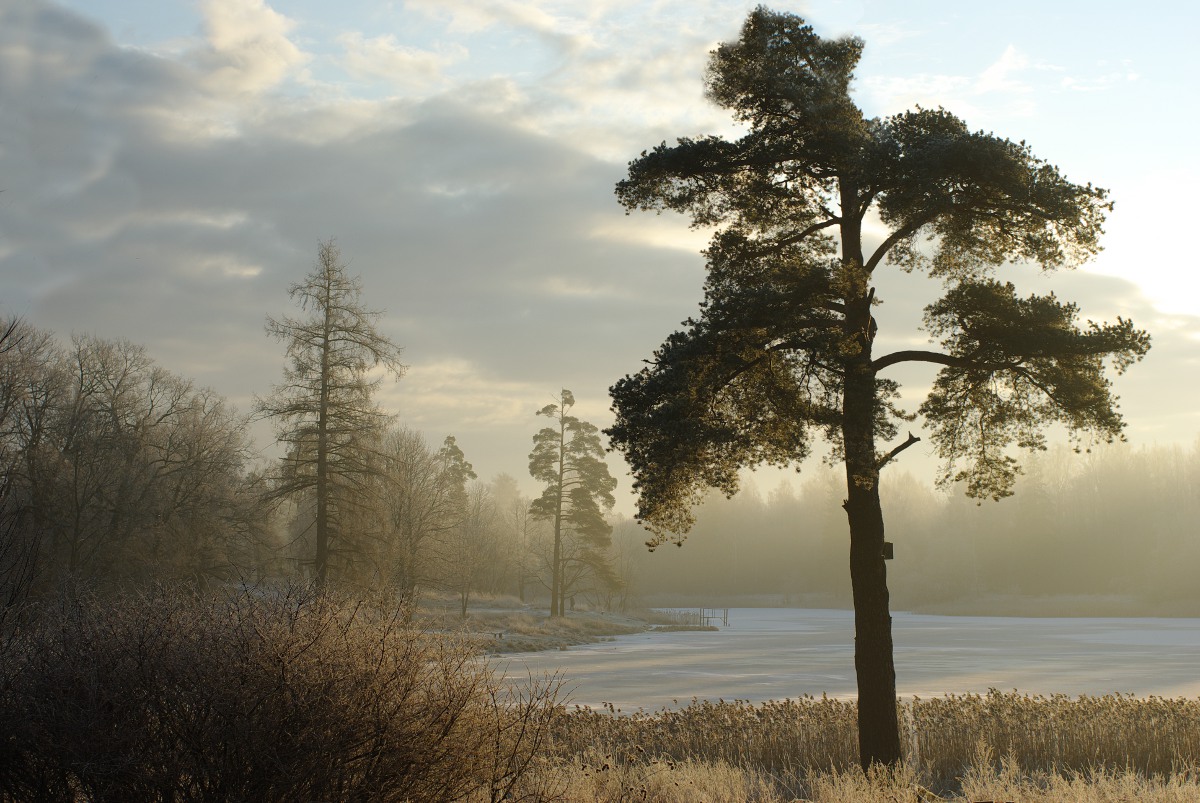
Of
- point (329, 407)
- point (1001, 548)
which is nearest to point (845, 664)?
point (329, 407)

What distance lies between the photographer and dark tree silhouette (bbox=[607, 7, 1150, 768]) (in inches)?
472

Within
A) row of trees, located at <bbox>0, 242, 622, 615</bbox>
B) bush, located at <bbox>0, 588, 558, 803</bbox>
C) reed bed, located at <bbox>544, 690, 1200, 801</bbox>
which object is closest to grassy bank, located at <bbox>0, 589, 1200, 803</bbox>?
bush, located at <bbox>0, 588, 558, 803</bbox>

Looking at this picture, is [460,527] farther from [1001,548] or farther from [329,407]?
[1001,548]

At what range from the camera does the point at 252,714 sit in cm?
592

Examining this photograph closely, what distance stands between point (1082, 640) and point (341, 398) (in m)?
39.8

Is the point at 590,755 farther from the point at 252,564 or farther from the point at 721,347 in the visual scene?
the point at 252,564

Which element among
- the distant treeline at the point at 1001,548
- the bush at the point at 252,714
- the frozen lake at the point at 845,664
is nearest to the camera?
the bush at the point at 252,714

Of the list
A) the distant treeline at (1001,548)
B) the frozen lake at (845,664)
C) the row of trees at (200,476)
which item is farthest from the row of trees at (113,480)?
the distant treeline at (1001,548)

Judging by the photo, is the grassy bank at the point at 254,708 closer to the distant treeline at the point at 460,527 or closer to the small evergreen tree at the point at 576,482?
the distant treeline at the point at 460,527

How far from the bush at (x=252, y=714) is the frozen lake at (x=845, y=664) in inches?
336

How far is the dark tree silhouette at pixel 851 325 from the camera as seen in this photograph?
472 inches

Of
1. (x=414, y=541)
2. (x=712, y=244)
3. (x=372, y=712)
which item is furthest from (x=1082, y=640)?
(x=372, y=712)

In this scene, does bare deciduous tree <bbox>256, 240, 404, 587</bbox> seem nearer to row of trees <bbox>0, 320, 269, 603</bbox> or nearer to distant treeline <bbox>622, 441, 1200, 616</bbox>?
row of trees <bbox>0, 320, 269, 603</bbox>

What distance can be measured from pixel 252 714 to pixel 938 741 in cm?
1049
